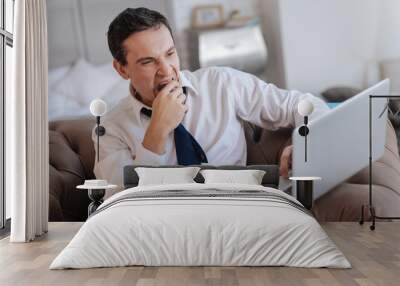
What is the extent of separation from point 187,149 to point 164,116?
1.52ft

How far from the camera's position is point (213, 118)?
22.4 feet

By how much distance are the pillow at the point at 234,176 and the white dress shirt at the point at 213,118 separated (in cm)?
44

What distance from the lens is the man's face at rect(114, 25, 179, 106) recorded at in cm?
678

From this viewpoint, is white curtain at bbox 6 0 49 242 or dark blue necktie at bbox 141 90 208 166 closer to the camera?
white curtain at bbox 6 0 49 242

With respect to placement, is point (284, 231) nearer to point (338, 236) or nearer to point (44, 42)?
point (338, 236)

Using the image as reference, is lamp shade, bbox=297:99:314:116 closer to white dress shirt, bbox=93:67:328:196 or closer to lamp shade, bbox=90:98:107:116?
white dress shirt, bbox=93:67:328:196

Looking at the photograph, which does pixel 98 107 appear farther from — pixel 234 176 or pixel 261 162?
pixel 261 162

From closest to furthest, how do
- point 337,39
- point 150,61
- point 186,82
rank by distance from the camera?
point 150,61, point 186,82, point 337,39

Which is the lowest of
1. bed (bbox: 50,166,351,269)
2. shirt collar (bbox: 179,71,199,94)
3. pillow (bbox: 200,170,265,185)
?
bed (bbox: 50,166,351,269)

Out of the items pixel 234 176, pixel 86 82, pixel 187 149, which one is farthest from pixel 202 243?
pixel 86 82

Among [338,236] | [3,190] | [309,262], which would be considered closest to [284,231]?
[309,262]

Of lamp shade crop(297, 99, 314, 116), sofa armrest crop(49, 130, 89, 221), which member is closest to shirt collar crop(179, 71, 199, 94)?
lamp shade crop(297, 99, 314, 116)

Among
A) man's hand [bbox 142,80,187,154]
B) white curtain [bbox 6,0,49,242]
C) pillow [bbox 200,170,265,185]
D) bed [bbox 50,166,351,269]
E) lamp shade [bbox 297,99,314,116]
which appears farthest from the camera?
man's hand [bbox 142,80,187,154]

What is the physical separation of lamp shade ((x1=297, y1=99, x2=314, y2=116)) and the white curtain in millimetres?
2768
